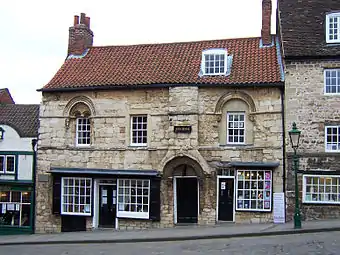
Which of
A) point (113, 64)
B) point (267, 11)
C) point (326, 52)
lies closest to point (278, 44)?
point (267, 11)

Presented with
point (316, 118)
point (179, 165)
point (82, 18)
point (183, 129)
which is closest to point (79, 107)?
point (183, 129)

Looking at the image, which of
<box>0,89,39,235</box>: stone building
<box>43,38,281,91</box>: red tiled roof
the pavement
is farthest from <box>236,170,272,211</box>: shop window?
<box>0,89,39,235</box>: stone building

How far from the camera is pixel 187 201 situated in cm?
2381

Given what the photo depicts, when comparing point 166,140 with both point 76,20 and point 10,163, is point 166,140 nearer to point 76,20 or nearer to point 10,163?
point 10,163

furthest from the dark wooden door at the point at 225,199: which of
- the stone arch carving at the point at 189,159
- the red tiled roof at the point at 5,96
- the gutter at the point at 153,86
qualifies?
the red tiled roof at the point at 5,96

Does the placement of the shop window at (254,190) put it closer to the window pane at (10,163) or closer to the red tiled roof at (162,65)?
the red tiled roof at (162,65)

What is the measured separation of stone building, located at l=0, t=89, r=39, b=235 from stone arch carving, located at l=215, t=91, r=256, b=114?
9758mm

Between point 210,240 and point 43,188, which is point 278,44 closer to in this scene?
point 210,240

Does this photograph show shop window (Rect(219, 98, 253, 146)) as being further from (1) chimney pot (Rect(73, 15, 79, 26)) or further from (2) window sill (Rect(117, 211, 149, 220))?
(1) chimney pot (Rect(73, 15, 79, 26))

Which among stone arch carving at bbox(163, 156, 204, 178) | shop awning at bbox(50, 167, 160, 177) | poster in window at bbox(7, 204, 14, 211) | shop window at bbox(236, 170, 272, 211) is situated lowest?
poster in window at bbox(7, 204, 14, 211)

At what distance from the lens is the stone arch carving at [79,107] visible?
25.2 meters

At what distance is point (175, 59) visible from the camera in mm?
26047

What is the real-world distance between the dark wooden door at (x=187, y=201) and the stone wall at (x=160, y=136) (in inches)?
17.9

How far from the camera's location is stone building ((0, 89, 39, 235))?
2595 centimetres
